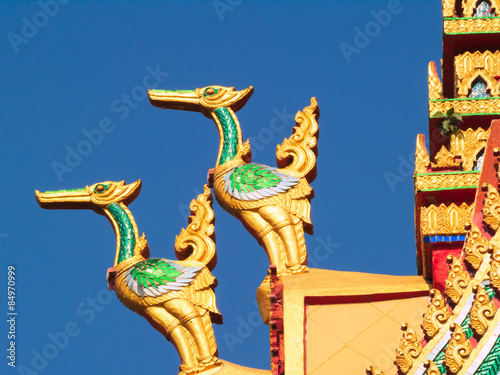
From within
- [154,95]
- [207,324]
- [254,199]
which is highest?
[154,95]

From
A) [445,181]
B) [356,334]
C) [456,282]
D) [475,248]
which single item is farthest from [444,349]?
[445,181]

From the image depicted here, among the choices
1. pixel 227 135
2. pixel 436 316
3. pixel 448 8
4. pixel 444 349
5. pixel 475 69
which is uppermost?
pixel 448 8

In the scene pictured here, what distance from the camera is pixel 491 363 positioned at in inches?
554

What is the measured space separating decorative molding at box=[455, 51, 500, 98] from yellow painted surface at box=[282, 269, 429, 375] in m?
2.91

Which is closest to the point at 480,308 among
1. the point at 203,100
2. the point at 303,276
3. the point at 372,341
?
the point at 372,341

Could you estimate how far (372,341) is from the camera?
1695 centimetres

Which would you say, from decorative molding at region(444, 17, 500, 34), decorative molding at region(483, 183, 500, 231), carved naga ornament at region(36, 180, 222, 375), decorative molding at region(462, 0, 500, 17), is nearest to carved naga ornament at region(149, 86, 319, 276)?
carved naga ornament at region(36, 180, 222, 375)

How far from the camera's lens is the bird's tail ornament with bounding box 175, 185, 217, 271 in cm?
1950

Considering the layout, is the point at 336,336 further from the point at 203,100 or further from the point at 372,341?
the point at 203,100

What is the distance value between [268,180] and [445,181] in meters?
2.89

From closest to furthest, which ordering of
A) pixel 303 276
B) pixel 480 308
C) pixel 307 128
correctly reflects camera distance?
pixel 480 308 < pixel 303 276 < pixel 307 128

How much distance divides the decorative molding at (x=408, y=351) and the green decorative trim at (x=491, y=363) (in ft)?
2.54

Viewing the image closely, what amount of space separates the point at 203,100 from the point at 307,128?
1.62 meters

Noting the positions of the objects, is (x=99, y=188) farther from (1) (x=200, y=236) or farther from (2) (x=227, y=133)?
(2) (x=227, y=133)
